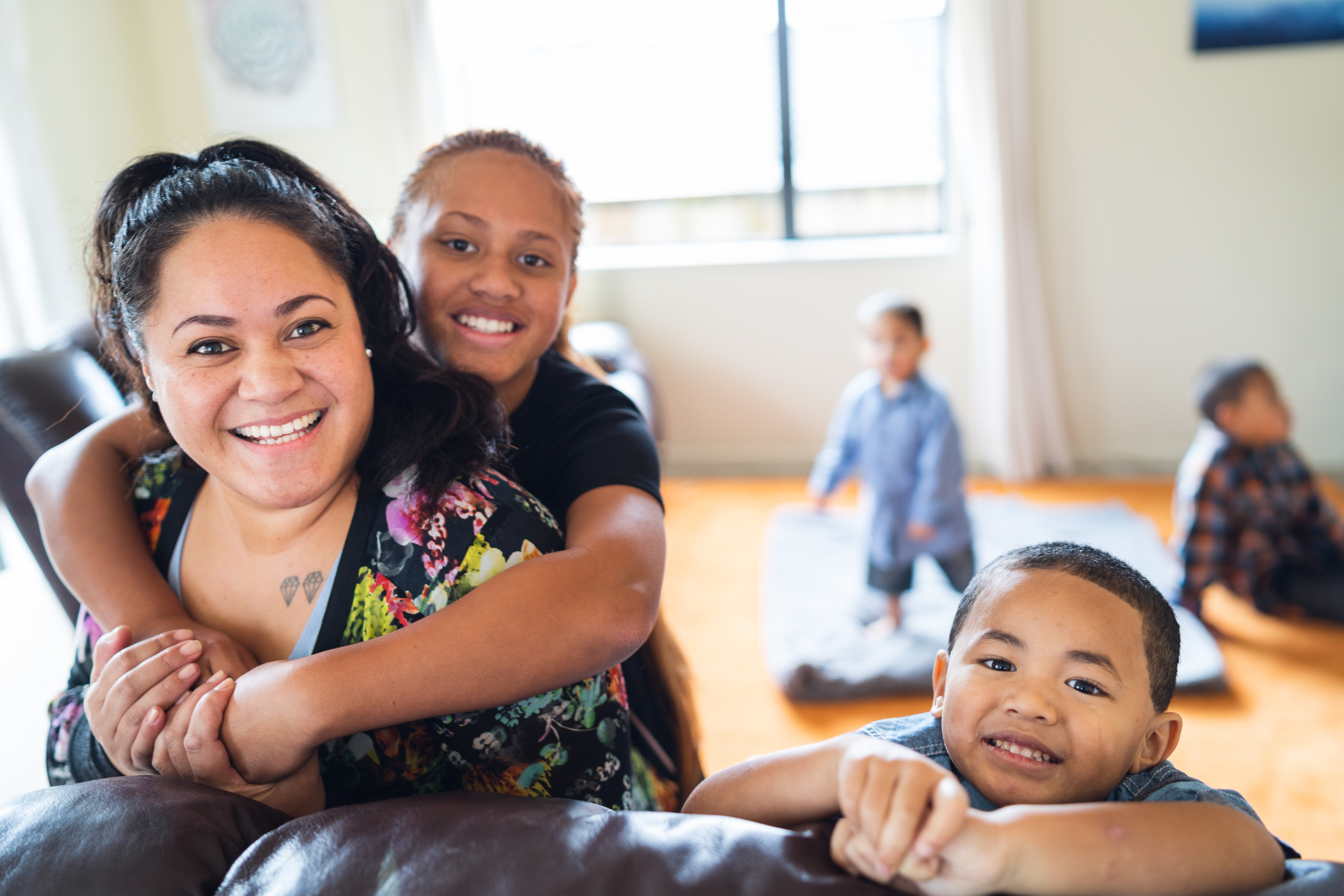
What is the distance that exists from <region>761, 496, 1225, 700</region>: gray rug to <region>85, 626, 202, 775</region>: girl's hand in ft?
5.61

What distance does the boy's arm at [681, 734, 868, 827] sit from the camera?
Answer: 0.70 meters

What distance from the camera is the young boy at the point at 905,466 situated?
265 centimetres

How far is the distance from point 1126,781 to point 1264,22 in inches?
144

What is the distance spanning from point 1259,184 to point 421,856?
13.3 ft

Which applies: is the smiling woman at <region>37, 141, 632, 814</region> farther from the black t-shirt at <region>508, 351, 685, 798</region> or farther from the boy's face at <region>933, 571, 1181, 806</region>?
the boy's face at <region>933, 571, 1181, 806</region>

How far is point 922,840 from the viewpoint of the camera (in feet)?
1.95

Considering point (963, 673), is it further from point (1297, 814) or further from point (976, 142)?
point (976, 142)

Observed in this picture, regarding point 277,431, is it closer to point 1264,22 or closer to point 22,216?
point 22,216

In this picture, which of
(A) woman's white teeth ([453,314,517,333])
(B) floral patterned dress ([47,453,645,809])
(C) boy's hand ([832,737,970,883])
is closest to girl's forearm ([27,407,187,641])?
(B) floral patterned dress ([47,453,645,809])

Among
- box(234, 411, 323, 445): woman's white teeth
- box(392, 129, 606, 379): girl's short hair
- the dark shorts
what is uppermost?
box(392, 129, 606, 379): girl's short hair

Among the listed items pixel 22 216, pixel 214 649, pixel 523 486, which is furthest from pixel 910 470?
pixel 22 216

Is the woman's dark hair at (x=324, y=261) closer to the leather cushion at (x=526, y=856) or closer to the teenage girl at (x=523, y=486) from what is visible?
the teenage girl at (x=523, y=486)

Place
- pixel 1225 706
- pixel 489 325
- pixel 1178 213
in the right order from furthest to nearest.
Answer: pixel 1178 213, pixel 1225 706, pixel 489 325

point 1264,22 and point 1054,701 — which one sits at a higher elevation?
point 1264,22
